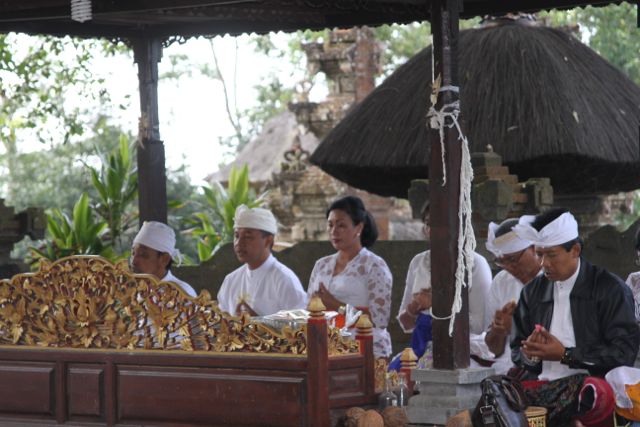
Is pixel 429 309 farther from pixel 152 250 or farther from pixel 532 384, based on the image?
pixel 152 250

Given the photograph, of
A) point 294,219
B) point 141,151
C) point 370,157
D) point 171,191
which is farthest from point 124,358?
point 171,191

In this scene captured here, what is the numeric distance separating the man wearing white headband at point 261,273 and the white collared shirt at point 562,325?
6.84 feet

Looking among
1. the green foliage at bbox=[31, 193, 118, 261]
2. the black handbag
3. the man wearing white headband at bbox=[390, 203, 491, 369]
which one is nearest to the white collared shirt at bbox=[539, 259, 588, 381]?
the black handbag

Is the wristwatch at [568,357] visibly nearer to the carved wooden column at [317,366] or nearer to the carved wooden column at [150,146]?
the carved wooden column at [317,366]

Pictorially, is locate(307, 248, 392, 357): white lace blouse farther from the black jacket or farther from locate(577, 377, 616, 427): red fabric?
locate(577, 377, 616, 427): red fabric

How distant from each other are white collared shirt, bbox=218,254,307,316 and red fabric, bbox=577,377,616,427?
7.79 feet

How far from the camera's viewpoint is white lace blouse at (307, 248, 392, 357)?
803 cm

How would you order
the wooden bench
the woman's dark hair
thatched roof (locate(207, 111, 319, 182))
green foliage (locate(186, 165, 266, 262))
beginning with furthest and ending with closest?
thatched roof (locate(207, 111, 319, 182)), green foliage (locate(186, 165, 266, 262)), the woman's dark hair, the wooden bench

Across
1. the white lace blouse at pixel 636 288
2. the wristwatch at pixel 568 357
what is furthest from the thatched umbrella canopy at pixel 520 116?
the wristwatch at pixel 568 357

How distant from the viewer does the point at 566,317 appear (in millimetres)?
6551

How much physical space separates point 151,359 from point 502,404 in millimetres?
1960

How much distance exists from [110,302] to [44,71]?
19.7 feet

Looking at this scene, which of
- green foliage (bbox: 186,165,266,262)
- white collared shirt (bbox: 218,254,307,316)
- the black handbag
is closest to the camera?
the black handbag

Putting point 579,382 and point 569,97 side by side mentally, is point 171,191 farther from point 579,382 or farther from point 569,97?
point 579,382
